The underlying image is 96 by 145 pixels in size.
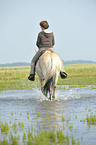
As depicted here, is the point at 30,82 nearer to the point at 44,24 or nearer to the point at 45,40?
the point at 44,24

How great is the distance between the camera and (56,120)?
9477 mm

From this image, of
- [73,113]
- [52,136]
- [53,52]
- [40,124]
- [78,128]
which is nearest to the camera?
[52,136]

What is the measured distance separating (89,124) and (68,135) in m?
1.32

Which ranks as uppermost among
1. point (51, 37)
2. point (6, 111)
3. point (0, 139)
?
point (51, 37)

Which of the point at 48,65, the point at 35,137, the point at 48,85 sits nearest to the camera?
the point at 35,137

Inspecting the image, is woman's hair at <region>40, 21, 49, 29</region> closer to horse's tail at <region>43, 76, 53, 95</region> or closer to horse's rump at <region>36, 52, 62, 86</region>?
horse's rump at <region>36, 52, 62, 86</region>

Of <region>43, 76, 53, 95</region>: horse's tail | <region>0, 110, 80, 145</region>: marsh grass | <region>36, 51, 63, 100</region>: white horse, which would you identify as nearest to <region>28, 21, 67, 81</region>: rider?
<region>36, 51, 63, 100</region>: white horse

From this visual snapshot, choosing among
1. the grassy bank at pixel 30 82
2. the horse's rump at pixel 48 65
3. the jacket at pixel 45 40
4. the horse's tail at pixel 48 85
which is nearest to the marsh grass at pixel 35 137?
the horse's rump at pixel 48 65

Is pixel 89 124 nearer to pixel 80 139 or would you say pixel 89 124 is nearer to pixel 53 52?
pixel 80 139

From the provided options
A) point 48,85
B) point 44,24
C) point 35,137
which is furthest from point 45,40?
point 35,137

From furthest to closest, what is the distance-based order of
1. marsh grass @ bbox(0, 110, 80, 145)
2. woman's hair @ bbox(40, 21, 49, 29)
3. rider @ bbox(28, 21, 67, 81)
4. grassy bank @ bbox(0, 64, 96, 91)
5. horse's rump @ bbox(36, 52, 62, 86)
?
grassy bank @ bbox(0, 64, 96, 91)
woman's hair @ bbox(40, 21, 49, 29)
rider @ bbox(28, 21, 67, 81)
horse's rump @ bbox(36, 52, 62, 86)
marsh grass @ bbox(0, 110, 80, 145)

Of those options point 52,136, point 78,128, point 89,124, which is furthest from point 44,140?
point 89,124

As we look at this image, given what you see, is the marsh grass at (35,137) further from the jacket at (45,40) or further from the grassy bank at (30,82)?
the grassy bank at (30,82)

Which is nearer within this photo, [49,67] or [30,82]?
[49,67]
